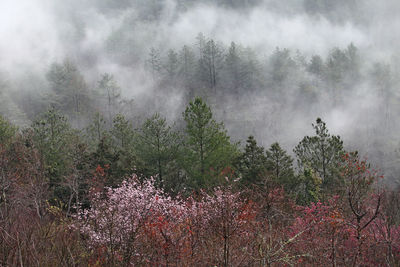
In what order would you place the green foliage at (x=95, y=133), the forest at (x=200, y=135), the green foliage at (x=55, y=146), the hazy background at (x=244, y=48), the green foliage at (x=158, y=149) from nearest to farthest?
1. the forest at (x=200, y=135)
2. the green foliage at (x=55, y=146)
3. the green foliage at (x=158, y=149)
4. the green foliage at (x=95, y=133)
5. the hazy background at (x=244, y=48)

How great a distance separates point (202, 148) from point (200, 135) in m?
1.19

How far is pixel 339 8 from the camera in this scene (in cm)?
12375

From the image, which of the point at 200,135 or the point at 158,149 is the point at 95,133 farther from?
the point at 200,135

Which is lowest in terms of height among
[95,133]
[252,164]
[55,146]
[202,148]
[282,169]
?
[282,169]

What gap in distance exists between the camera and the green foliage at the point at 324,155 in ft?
70.5

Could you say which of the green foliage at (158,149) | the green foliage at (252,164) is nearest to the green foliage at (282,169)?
the green foliage at (252,164)

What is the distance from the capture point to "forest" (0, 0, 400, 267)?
26.9ft

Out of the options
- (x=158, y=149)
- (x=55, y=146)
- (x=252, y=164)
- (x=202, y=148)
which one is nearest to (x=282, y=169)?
(x=252, y=164)

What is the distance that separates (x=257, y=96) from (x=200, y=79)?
50.0 ft

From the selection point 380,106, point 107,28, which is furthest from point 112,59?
point 380,106

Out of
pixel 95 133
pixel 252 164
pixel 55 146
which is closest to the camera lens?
pixel 252 164

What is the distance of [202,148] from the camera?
78.4 feet

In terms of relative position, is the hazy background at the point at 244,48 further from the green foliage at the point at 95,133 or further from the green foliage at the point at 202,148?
the green foliage at the point at 202,148

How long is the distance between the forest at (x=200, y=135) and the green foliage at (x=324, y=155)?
147 millimetres
